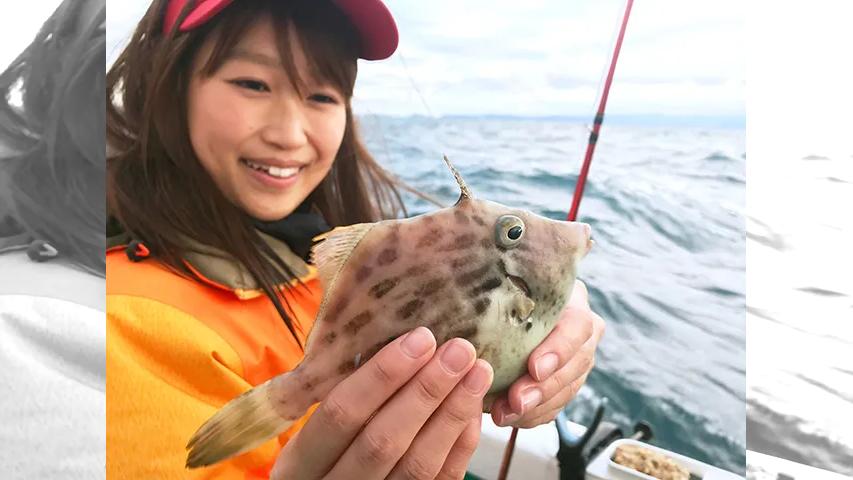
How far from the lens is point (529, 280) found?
3.77 ft

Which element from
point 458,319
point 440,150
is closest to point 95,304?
point 440,150

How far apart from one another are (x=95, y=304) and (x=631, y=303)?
3.96 ft

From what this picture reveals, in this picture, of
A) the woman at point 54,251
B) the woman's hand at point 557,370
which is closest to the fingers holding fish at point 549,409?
the woman's hand at point 557,370

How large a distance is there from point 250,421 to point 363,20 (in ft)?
2.70

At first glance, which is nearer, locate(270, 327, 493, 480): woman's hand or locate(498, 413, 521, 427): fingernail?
locate(270, 327, 493, 480): woman's hand

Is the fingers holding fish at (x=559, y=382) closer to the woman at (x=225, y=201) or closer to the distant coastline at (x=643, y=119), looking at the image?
the woman at (x=225, y=201)

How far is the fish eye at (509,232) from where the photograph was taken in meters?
1.15

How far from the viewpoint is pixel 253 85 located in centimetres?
148

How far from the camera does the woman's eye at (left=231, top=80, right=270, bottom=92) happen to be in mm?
1480

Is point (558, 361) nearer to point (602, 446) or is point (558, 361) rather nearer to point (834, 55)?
point (602, 446)

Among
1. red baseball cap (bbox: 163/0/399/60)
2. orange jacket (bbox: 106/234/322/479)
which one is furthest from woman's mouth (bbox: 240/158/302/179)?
red baseball cap (bbox: 163/0/399/60)

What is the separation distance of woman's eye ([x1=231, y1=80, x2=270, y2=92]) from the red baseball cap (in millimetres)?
140

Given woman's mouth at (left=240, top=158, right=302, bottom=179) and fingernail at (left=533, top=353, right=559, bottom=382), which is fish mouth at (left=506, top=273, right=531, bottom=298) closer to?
fingernail at (left=533, top=353, right=559, bottom=382)

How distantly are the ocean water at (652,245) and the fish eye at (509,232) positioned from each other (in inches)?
11.9
